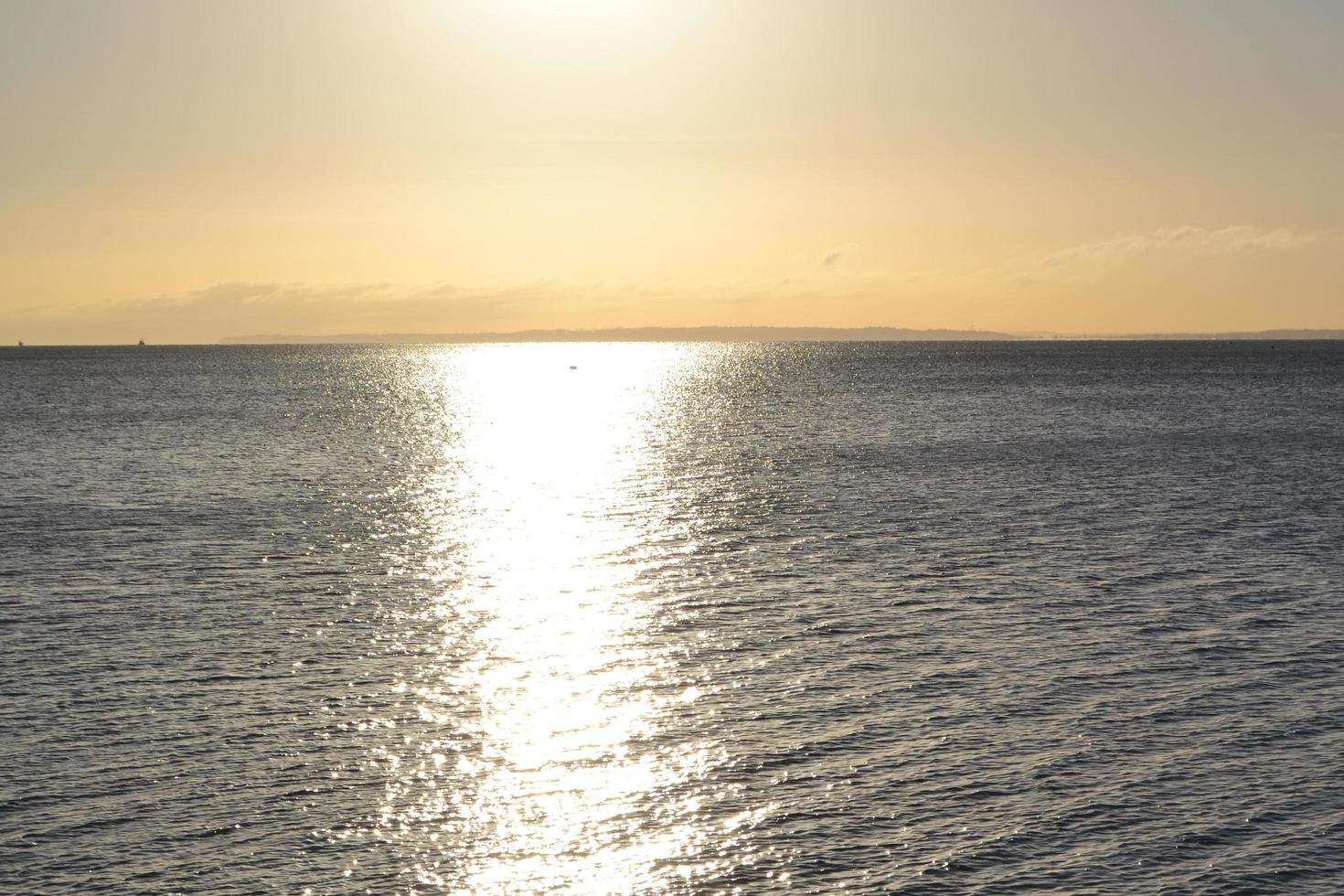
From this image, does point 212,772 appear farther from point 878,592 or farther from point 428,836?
point 878,592

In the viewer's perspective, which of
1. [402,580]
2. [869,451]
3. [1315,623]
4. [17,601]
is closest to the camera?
[1315,623]

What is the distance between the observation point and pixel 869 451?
104938 millimetres

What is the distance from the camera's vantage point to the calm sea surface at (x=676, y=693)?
23422 mm

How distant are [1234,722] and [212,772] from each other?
24606 mm

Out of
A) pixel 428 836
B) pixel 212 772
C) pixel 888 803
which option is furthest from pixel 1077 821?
pixel 212 772

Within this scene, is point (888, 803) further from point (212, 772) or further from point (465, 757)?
point (212, 772)

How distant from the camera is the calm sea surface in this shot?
922 inches

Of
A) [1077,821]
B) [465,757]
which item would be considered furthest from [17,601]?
[1077,821]

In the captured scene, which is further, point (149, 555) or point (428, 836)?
point (149, 555)

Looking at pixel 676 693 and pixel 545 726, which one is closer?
pixel 545 726

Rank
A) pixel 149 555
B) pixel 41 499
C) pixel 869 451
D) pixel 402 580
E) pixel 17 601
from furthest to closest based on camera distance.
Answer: pixel 869 451
pixel 41 499
pixel 149 555
pixel 402 580
pixel 17 601

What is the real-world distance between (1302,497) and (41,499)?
76.1 m

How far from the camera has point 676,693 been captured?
3372 centimetres

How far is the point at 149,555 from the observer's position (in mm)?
54031
